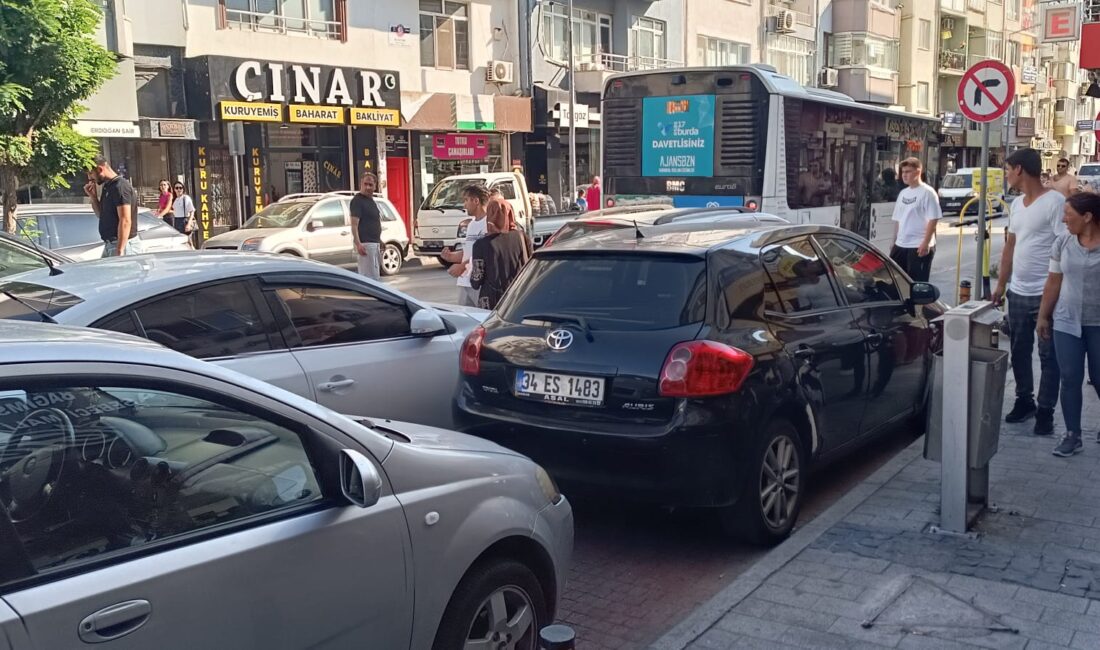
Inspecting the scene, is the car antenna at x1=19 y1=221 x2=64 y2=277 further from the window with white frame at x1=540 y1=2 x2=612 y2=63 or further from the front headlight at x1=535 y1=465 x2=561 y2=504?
the window with white frame at x1=540 y1=2 x2=612 y2=63

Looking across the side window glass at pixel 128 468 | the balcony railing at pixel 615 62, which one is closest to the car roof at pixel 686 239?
the side window glass at pixel 128 468

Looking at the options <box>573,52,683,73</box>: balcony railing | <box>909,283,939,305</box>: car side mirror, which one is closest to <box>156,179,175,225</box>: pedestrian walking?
A: <box>573,52,683,73</box>: balcony railing

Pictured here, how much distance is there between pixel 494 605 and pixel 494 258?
16.5ft

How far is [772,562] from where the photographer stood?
4.98 m

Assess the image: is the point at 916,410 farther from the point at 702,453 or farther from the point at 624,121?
the point at 624,121

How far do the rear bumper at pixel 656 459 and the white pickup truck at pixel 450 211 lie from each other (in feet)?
50.7

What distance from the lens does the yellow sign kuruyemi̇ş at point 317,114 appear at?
24.3 m

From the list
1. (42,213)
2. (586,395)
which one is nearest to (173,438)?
(586,395)

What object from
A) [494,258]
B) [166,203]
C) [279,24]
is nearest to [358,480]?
[494,258]

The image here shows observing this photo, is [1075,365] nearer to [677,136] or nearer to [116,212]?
[677,136]

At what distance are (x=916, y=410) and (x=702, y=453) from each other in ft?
9.21

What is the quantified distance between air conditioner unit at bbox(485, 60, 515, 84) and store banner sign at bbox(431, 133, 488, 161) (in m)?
1.71

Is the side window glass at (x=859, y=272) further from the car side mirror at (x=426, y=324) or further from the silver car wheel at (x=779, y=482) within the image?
the car side mirror at (x=426, y=324)

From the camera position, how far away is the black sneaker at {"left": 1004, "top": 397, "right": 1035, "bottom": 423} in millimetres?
7508
